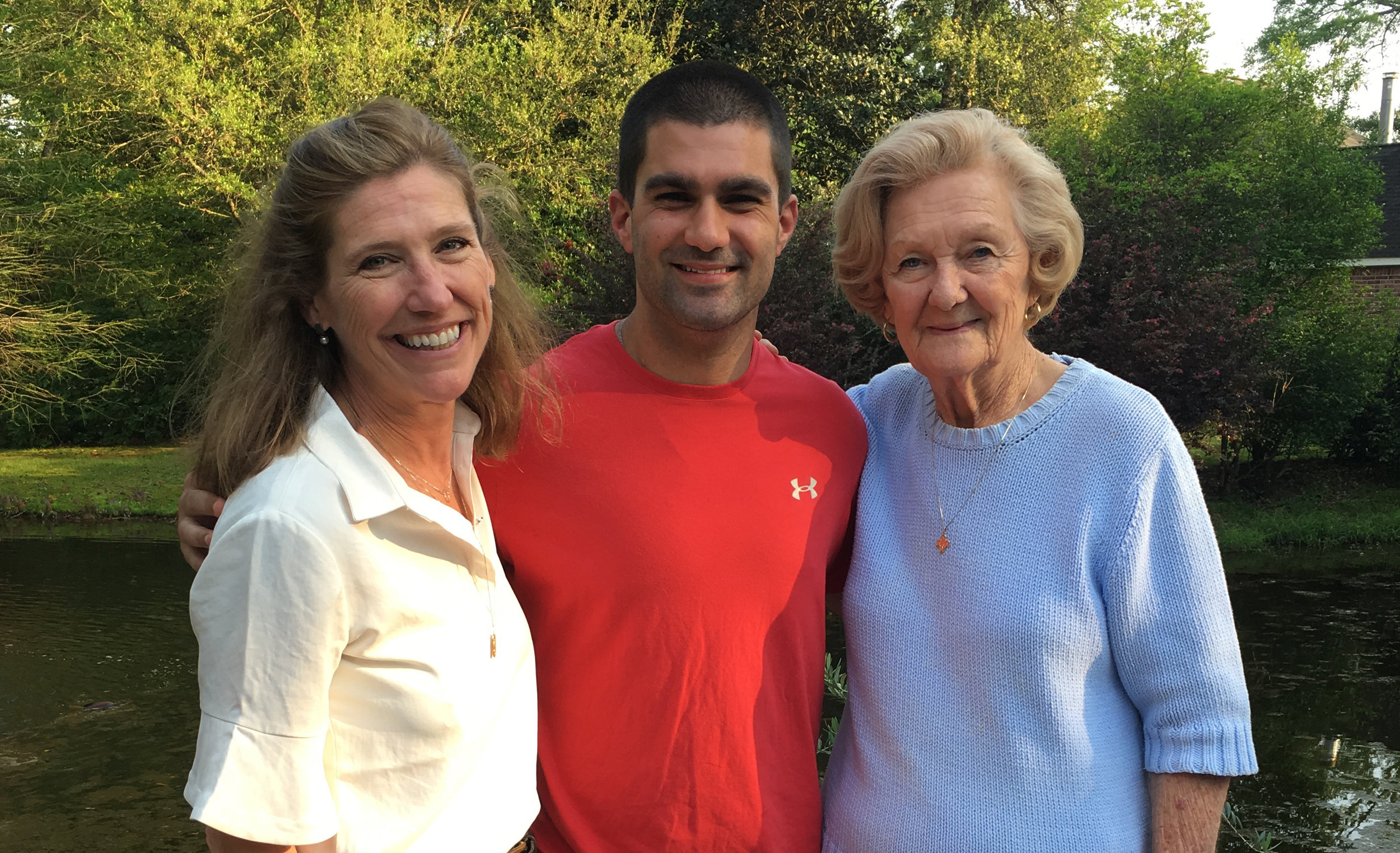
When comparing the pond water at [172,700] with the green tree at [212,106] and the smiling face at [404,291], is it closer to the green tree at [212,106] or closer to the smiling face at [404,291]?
the smiling face at [404,291]

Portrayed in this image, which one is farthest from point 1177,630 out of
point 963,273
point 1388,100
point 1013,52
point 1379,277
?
point 1388,100

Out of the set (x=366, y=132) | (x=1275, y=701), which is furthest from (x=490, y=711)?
(x=1275, y=701)

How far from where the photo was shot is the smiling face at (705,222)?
2582 mm

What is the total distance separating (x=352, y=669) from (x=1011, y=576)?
1.24 meters

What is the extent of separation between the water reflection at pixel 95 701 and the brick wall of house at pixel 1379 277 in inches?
Answer: 784

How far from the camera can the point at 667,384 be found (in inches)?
101

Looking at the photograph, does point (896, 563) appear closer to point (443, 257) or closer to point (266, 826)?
point (443, 257)

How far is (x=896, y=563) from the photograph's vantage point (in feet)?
7.75

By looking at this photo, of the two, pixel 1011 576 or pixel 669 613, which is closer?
pixel 1011 576

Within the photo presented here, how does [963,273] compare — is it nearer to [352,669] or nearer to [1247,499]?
[352,669]

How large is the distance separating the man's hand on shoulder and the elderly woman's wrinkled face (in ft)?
4.65

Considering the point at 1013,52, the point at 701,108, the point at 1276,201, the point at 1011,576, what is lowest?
the point at 1011,576

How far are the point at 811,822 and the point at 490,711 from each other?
830 mm

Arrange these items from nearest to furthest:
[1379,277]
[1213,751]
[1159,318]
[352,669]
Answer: [352,669], [1213,751], [1159,318], [1379,277]
